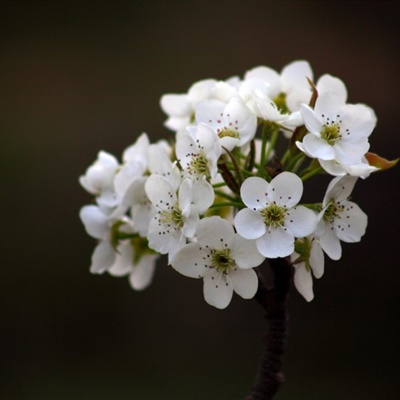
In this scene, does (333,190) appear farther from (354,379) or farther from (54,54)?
(54,54)

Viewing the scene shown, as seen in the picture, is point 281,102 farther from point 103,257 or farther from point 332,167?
point 103,257

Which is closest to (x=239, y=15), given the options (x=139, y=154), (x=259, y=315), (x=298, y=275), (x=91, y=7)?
(x=91, y=7)

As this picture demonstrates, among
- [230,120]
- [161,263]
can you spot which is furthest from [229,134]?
[161,263]

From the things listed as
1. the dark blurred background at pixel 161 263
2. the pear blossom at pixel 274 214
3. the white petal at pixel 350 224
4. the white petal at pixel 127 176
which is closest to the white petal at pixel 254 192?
the pear blossom at pixel 274 214

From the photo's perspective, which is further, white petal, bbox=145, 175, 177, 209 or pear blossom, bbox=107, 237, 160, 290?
pear blossom, bbox=107, 237, 160, 290

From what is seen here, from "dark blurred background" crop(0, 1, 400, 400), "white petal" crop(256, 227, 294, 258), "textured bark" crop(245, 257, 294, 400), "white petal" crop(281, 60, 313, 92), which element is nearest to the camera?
"white petal" crop(256, 227, 294, 258)

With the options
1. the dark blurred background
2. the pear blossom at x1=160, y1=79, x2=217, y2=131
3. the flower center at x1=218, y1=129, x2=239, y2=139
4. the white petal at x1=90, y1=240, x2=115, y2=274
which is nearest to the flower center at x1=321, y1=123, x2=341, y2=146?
the flower center at x1=218, y1=129, x2=239, y2=139

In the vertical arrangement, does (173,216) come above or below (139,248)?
above

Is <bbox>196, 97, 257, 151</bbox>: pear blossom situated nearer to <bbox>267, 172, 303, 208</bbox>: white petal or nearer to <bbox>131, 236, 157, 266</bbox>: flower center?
<bbox>267, 172, 303, 208</bbox>: white petal
